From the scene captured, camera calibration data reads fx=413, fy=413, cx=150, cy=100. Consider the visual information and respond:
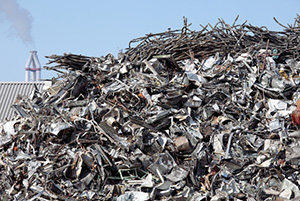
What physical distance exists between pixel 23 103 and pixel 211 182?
4240 mm

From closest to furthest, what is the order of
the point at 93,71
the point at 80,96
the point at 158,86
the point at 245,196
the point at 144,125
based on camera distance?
the point at 245,196, the point at 144,125, the point at 158,86, the point at 80,96, the point at 93,71

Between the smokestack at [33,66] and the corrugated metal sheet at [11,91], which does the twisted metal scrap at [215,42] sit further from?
the smokestack at [33,66]

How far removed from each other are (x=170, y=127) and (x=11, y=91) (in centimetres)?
1478

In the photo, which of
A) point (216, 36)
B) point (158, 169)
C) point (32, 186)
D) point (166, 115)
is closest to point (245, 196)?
point (158, 169)

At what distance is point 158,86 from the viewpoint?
25.1 feet

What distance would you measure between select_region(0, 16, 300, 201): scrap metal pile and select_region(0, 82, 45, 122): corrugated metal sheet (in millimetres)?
11205

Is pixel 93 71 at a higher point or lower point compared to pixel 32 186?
higher

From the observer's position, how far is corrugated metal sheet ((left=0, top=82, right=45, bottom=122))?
19344 millimetres

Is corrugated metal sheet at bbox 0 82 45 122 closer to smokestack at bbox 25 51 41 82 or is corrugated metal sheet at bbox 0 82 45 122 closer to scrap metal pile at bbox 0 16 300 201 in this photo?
scrap metal pile at bbox 0 16 300 201

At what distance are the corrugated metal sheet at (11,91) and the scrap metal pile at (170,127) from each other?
1121 centimetres

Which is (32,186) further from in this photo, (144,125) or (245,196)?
(245,196)

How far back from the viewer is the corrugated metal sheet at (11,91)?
19344 mm

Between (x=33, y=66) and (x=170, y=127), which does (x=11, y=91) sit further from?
(x=33, y=66)

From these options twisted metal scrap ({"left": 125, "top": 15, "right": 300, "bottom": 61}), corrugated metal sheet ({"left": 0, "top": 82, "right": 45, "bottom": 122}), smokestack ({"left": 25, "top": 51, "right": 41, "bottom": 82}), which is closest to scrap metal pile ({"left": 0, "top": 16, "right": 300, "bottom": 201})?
twisted metal scrap ({"left": 125, "top": 15, "right": 300, "bottom": 61})
